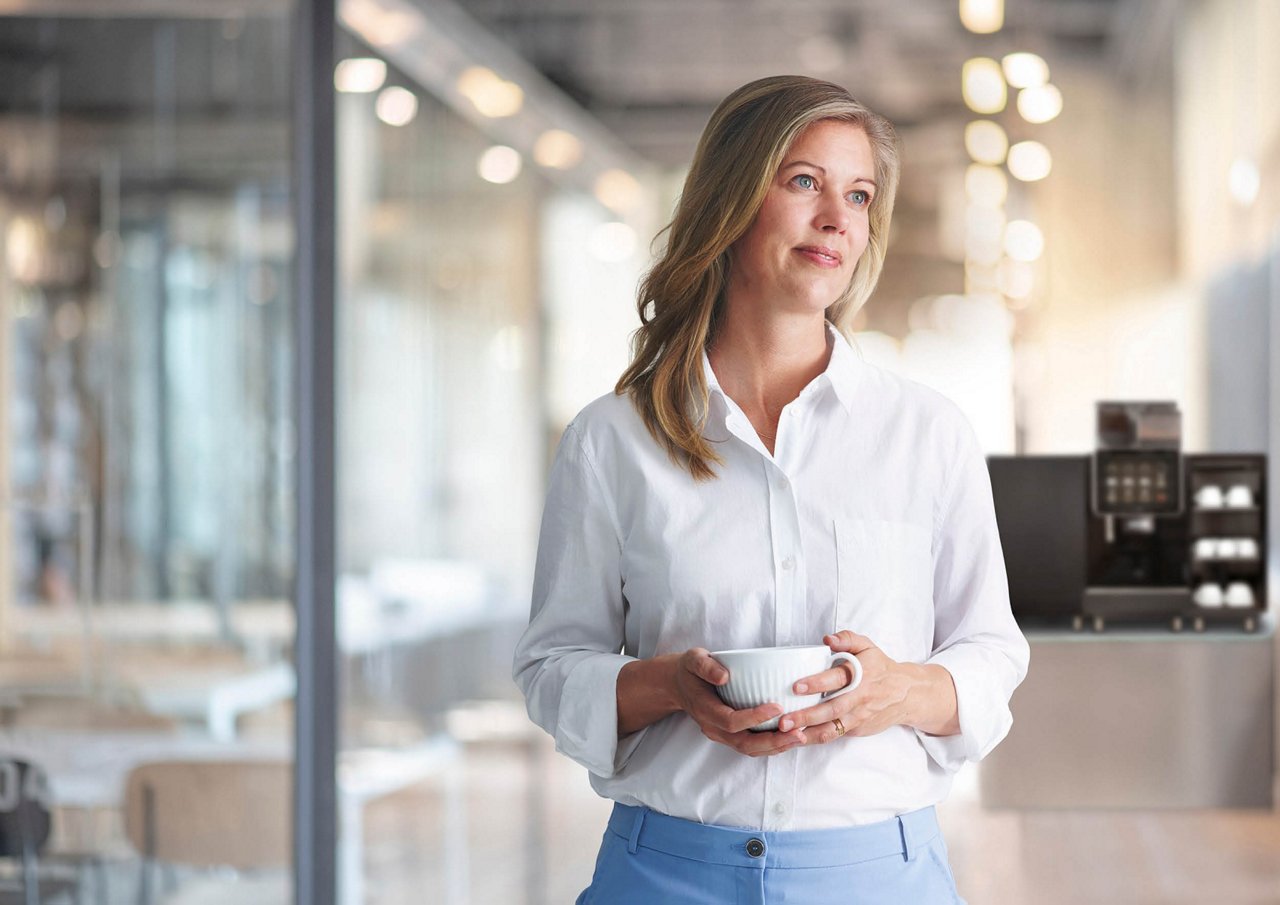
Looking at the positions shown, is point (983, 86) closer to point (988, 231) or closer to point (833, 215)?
point (988, 231)

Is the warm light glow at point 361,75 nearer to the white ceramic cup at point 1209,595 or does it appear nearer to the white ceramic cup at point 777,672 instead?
the white ceramic cup at point 1209,595

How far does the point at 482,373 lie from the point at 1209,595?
262 cm

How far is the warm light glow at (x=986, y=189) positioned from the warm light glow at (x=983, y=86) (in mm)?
137

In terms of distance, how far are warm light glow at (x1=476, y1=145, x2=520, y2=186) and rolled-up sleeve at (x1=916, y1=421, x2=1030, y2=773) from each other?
2.69 meters

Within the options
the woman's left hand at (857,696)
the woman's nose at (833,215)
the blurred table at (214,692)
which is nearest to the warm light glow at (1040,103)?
the woman's nose at (833,215)

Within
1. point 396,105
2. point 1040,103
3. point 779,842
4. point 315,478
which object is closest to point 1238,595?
point 1040,103

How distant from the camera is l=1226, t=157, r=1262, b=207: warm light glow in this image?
2.38m

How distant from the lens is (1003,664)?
1.26m

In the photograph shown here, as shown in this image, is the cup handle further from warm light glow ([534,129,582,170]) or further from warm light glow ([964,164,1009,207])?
warm light glow ([534,129,582,170])

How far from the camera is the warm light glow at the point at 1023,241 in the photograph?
8.12ft

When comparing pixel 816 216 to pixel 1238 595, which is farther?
pixel 1238 595

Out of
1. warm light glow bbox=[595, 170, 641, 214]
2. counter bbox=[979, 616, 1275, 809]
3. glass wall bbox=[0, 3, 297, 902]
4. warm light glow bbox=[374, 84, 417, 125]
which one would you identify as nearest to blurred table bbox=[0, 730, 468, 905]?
glass wall bbox=[0, 3, 297, 902]

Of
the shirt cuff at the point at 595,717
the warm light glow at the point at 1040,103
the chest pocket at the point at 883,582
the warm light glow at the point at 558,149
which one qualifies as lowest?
the shirt cuff at the point at 595,717

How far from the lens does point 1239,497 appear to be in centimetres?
→ 213
